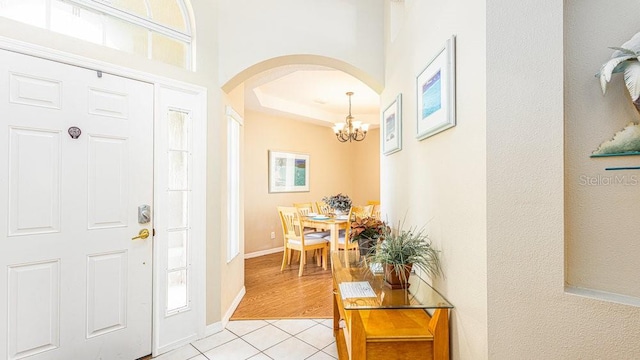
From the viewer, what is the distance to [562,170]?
3.24 feet

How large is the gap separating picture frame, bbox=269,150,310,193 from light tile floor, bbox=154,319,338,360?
3.04 meters

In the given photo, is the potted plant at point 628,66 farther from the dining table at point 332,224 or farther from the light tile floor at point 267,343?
the dining table at point 332,224

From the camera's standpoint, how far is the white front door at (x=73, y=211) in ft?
5.25

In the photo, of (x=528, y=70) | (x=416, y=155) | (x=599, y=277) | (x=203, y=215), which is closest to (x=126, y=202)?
(x=203, y=215)

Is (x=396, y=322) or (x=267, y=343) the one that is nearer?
(x=396, y=322)

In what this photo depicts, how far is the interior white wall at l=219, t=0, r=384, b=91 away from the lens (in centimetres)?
248

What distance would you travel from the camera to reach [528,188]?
3.34ft

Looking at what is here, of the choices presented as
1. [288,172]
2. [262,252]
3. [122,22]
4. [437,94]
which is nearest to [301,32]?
[122,22]

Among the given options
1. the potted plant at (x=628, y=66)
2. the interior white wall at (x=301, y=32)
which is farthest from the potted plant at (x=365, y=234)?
the potted plant at (x=628, y=66)

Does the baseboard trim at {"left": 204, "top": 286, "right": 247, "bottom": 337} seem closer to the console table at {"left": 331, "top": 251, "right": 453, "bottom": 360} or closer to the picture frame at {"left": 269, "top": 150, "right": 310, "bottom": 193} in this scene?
the console table at {"left": 331, "top": 251, "right": 453, "bottom": 360}

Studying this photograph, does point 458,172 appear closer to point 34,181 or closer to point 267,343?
point 267,343

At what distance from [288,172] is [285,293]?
8.98 feet

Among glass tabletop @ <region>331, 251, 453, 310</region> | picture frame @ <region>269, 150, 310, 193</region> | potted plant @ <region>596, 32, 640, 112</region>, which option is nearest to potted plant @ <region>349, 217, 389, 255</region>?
glass tabletop @ <region>331, 251, 453, 310</region>

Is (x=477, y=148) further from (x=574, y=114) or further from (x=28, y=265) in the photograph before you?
(x=28, y=265)
